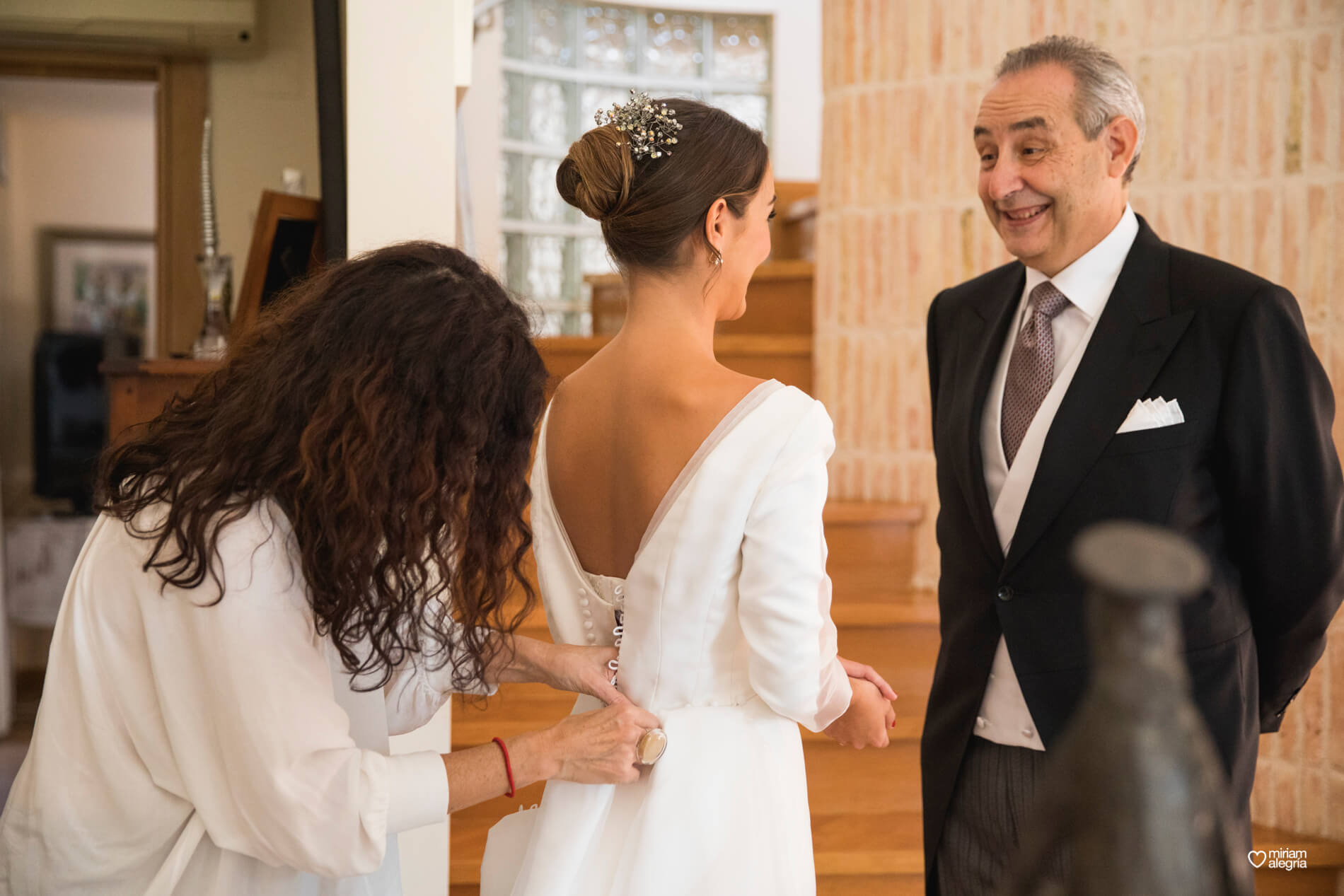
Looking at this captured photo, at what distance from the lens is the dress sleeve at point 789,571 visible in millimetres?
1271

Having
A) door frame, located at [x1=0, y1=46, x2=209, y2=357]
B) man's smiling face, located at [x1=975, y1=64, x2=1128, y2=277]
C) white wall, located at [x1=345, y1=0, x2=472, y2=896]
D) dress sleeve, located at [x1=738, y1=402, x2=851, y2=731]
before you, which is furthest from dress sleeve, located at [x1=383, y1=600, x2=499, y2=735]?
door frame, located at [x1=0, y1=46, x2=209, y2=357]

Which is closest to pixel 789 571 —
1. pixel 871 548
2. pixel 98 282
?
pixel 871 548

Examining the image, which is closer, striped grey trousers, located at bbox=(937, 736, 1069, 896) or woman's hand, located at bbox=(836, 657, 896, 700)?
woman's hand, located at bbox=(836, 657, 896, 700)

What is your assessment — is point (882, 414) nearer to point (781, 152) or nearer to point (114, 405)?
point (114, 405)

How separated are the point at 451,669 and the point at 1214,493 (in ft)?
3.79

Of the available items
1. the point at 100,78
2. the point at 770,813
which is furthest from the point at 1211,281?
the point at 100,78

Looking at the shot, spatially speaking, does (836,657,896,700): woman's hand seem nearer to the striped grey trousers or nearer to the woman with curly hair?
the striped grey trousers

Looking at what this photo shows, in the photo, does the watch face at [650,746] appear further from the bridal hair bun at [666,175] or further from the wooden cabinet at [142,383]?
the wooden cabinet at [142,383]

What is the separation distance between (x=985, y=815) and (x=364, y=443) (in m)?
1.16

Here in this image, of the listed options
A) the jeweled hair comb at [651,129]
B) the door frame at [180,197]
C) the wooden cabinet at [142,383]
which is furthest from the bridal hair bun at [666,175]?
the door frame at [180,197]

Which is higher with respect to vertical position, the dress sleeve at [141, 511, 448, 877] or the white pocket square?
the white pocket square

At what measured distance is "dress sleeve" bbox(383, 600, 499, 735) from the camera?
4.78 feet

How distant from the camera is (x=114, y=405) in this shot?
8.33 feet

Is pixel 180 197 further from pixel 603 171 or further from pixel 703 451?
pixel 703 451
